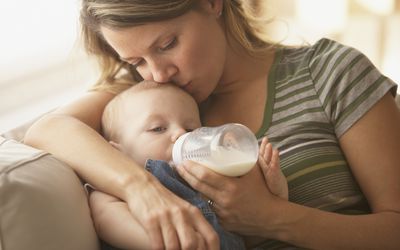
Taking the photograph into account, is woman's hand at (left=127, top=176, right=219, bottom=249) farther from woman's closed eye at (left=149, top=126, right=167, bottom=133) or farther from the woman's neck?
the woman's neck

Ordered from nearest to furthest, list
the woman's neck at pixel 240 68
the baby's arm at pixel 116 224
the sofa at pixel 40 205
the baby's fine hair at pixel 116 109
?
the sofa at pixel 40 205
the baby's arm at pixel 116 224
the baby's fine hair at pixel 116 109
the woman's neck at pixel 240 68

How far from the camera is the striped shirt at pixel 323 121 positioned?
4.15ft

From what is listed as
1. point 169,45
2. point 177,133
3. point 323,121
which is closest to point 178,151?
point 177,133

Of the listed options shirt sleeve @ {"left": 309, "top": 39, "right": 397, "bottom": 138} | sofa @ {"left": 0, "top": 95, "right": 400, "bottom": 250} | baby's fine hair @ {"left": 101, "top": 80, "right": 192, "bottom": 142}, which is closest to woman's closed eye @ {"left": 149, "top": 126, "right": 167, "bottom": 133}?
baby's fine hair @ {"left": 101, "top": 80, "right": 192, "bottom": 142}

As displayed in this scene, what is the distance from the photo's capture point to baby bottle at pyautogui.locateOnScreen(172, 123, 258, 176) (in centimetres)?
104

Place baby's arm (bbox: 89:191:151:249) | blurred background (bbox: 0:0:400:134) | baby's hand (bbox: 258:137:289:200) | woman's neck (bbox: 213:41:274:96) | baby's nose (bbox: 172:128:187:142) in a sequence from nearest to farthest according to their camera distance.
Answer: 1. baby's arm (bbox: 89:191:151:249)
2. baby's hand (bbox: 258:137:289:200)
3. baby's nose (bbox: 172:128:187:142)
4. woman's neck (bbox: 213:41:274:96)
5. blurred background (bbox: 0:0:400:134)

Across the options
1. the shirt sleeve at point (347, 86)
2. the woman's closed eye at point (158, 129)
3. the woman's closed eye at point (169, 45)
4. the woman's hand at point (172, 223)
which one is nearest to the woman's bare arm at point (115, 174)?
the woman's hand at point (172, 223)

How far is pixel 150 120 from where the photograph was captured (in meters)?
1.26

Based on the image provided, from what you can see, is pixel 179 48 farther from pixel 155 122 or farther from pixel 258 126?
pixel 258 126

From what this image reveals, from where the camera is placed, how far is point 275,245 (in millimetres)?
1239

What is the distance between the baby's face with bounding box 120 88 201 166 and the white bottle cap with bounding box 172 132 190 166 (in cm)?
6

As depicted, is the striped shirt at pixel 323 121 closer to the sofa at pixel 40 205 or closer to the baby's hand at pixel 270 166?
the baby's hand at pixel 270 166

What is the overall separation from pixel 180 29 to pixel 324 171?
50 centimetres

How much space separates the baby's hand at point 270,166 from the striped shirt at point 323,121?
13 cm
